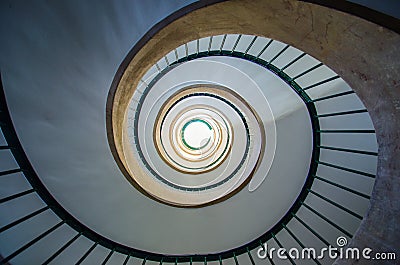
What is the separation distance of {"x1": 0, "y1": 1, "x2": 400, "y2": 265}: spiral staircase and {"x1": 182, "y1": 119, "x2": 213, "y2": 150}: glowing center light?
21.7 feet

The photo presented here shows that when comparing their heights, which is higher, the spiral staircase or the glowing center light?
the glowing center light

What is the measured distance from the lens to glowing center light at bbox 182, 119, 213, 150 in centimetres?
1378

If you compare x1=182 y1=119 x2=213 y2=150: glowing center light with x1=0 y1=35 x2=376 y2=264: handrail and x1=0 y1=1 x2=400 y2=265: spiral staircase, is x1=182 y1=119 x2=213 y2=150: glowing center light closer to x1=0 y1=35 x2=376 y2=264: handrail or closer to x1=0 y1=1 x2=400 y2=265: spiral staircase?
x1=0 y1=1 x2=400 y2=265: spiral staircase

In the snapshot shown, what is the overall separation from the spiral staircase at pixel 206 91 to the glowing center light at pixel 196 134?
660 centimetres

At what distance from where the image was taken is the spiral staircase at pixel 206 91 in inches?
94.5

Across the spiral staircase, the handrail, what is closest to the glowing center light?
the spiral staircase

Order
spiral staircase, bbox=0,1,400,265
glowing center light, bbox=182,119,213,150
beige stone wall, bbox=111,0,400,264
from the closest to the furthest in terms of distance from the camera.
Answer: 1. beige stone wall, bbox=111,0,400,264
2. spiral staircase, bbox=0,1,400,265
3. glowing center light, bbox=182,119,213,150

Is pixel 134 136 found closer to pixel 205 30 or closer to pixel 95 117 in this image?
pixel 95 117

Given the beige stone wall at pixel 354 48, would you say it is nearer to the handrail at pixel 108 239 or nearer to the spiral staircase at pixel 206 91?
the spiral staircase at pixel 206 91

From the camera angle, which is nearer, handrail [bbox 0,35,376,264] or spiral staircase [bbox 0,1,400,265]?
handrail [bbox 0,35,376,264]

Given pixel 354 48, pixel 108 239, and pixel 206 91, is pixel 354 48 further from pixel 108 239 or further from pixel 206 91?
pixel 206 91

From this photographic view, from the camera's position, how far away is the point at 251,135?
692 cm

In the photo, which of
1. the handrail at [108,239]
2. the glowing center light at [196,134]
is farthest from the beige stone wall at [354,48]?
the glowing center light at [196,134]

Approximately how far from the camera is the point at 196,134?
1446 cm
